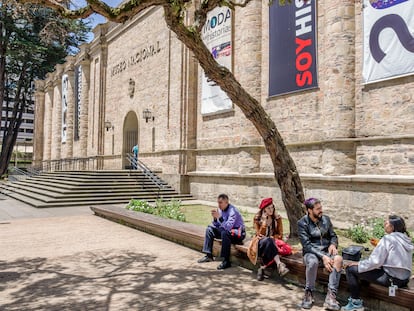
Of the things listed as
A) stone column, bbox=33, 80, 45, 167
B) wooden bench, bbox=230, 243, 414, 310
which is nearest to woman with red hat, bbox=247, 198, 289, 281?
wooden bench, bbox=230, 243, 414, 310

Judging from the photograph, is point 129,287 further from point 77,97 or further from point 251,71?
point 77,97

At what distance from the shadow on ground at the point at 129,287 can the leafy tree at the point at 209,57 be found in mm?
2188

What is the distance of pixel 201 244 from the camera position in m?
6.74

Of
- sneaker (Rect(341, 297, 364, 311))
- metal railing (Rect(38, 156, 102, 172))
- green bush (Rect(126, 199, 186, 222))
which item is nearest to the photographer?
sneaker (Rect(341, 297, 364, 311))

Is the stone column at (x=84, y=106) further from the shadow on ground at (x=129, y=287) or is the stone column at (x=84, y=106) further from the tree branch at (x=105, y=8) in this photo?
the shadow on ground at (x=129, y=287)

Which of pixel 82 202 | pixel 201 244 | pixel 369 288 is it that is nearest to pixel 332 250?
pixel 369 288

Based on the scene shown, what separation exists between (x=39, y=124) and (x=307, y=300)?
138 ft

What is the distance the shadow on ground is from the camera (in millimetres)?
4211

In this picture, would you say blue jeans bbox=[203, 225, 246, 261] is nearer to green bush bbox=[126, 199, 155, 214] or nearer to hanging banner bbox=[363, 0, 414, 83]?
green bush bbox=[126, 199, 155, 214]

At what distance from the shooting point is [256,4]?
13.9 metres

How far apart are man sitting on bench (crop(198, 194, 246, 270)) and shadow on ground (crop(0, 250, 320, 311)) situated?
0.32 m

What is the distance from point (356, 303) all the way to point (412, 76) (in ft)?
23.8

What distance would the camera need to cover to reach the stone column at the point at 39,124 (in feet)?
131

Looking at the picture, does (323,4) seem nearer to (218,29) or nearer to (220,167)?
(218,29)
